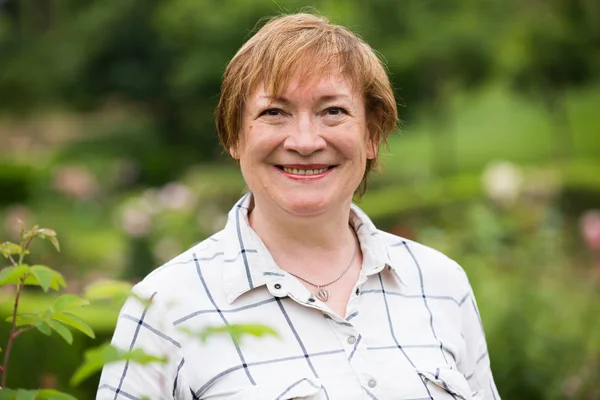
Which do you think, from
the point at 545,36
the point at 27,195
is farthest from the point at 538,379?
the point at 27,195

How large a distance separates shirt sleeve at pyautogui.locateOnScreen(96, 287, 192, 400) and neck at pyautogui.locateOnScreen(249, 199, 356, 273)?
1.14 feet

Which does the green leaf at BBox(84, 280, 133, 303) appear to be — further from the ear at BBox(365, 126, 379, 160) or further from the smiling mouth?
the ear at BBox(365, 126, 379, 160)

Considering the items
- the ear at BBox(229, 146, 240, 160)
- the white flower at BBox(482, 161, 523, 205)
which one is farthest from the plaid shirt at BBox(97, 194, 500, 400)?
the white flower at BBox(482, 161, 523, 205)

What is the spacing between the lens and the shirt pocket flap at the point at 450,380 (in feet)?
6.95

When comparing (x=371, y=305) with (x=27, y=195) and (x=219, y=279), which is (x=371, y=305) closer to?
(x=219, y=279)

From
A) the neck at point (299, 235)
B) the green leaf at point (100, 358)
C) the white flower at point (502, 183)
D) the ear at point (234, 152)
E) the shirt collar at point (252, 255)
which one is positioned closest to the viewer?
the green leaf at point (100, 358)

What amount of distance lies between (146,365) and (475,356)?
88 cm

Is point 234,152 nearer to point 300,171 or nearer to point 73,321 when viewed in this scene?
point 300,171

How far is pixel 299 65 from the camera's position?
6.91ft

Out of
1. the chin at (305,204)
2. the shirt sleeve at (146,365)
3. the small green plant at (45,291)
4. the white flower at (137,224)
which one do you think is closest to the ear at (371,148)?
the chin at (305,204)

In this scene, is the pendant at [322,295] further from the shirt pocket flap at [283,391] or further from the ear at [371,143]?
the ear at [371,143]

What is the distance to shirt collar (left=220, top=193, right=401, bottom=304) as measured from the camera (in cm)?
208

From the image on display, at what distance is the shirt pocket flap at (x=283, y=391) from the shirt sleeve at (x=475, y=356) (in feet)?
1.73

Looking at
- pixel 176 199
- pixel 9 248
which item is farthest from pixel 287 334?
pixel 176 199
